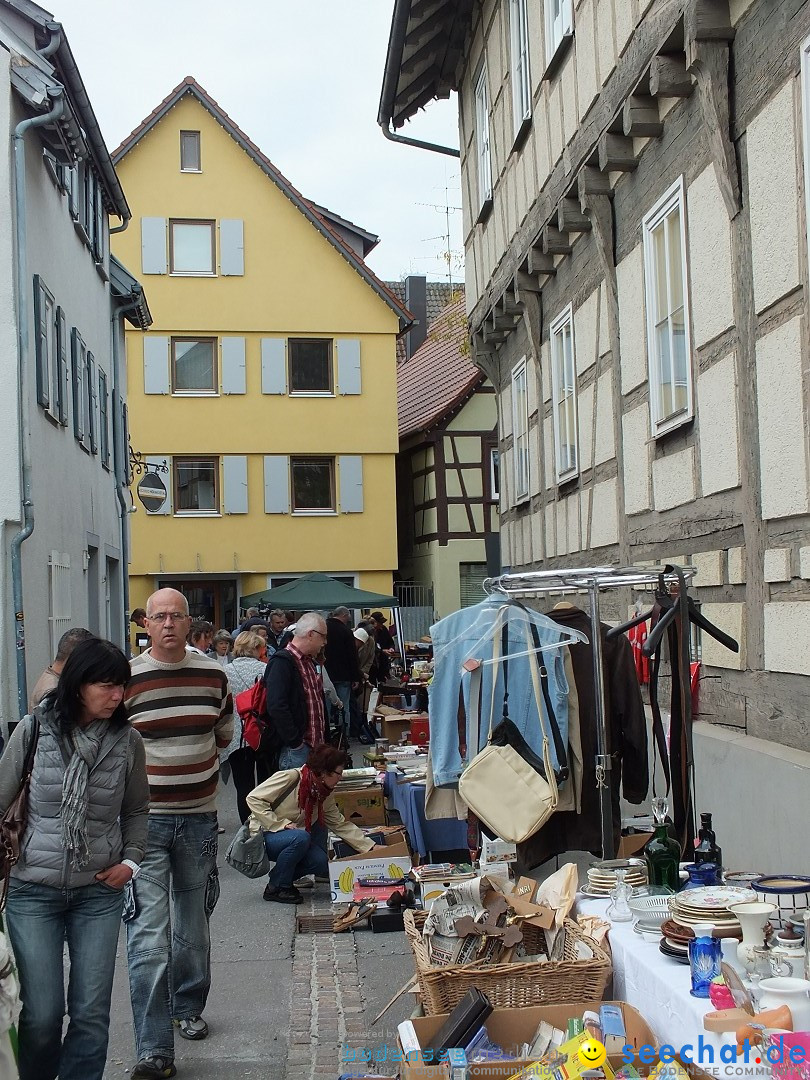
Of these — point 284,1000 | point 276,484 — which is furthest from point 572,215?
point 276,484

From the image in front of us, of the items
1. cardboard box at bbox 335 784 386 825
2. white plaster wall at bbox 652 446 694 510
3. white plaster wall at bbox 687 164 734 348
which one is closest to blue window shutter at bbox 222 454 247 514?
cardboard box at bbox 335 784 386 825

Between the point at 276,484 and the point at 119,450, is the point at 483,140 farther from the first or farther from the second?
the point at 276,484

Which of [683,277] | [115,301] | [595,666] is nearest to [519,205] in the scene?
[683,277]

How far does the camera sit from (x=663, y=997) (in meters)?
3.82

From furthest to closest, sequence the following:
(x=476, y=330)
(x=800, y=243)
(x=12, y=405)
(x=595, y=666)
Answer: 1. (x=476, y=330)
2. (x=12, y=405)
3. (x=800, y=243)
4. (x=595, y=666)

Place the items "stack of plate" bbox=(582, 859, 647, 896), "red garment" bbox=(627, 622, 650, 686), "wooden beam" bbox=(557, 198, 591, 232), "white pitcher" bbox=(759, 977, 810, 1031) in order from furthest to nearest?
"wooden beam" bbox=(557, 198, 591, 232), "red garment" bbox=(627, 622, 650, 686), "stack of plate" bbox=(582, 859, 647, 896), "white pitcher" bbox=(759, 977, 810, 1031)

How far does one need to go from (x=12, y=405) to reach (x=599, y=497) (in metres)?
5.63

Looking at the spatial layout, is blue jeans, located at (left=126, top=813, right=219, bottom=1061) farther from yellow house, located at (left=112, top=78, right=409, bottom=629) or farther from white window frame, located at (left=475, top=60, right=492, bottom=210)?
yellow house, located at (left=112, top=78, right=409, bottom=629)

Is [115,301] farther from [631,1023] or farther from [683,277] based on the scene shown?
[631,1023]

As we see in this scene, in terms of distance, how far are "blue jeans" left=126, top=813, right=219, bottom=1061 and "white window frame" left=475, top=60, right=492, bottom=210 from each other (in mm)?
10019

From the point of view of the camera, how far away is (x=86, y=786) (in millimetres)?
4480

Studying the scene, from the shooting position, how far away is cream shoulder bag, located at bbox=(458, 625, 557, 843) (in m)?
5.55

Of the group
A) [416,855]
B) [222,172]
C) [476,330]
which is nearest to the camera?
[416,855]

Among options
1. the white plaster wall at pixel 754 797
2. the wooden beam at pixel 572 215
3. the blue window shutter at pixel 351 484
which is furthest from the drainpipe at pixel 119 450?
the white plaster wall at pixel 754 797
